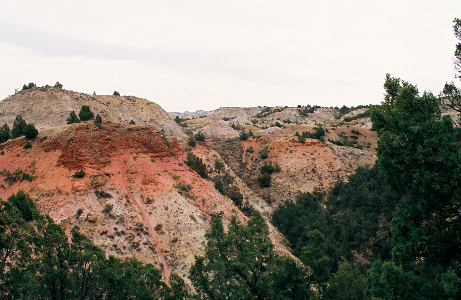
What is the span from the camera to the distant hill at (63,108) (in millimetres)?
43219

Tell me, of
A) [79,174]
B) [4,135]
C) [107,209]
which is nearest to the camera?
[107,209]

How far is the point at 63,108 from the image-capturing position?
4509 centimetres

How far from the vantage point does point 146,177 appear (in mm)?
25828

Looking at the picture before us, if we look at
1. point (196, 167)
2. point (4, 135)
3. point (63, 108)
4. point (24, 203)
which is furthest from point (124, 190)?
point (63, 108)

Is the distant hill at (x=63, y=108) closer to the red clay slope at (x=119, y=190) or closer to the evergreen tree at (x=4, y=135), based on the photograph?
the evergreen tree at (x=4, y=135)

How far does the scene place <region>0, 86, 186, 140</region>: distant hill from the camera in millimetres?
43219

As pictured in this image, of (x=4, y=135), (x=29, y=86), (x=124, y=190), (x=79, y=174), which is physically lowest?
(x=124, y=190)

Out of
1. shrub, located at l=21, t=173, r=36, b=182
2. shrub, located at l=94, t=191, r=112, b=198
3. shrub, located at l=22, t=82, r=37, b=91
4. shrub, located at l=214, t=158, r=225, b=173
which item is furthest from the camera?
shrub, located at l=22, t=82, r=37, b=91

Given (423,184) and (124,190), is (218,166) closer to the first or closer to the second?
(124,190)

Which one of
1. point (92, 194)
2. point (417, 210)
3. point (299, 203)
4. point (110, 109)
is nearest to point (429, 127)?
point (417, 210)

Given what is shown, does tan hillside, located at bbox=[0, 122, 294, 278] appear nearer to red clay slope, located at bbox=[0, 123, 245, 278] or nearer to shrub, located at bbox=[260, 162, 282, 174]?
red clay slope, located at bbox=[0, 123, 245, 278]

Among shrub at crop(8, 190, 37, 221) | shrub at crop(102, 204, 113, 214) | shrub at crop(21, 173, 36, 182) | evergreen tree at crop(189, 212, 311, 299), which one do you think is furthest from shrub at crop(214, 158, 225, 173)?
evergreen tree at crop(189, 212, 311, 299)

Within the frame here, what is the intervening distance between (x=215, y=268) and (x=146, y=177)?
1397 cm

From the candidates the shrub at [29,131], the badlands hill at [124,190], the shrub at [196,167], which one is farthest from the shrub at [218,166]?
the shrub at [29,131]
